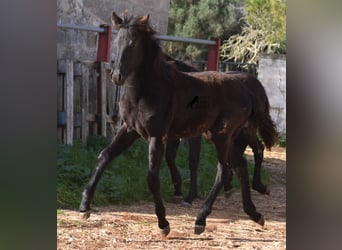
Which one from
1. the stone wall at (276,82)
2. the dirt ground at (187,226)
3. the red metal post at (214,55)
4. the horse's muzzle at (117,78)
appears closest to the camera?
the horse's muzzle at (117,78)

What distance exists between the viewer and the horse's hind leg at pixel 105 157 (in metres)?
4.82

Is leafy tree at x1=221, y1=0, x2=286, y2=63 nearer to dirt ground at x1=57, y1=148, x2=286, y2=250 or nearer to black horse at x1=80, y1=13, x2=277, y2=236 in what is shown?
black horse at x1=80, y1=13, x2=277, y2=236

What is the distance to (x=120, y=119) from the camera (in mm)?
4867

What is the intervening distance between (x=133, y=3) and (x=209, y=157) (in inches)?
47.7

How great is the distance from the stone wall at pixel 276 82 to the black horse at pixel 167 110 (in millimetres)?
65

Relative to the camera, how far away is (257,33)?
5.09 m

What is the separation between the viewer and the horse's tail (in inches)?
196

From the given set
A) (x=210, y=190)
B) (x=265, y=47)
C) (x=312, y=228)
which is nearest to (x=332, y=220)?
(x=312, y=228)

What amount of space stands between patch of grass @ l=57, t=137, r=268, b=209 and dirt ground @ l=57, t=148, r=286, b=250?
0.28 ft

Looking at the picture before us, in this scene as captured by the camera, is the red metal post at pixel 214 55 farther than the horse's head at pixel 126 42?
Yes

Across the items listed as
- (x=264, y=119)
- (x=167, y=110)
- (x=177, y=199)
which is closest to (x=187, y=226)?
(x=177, y=199)

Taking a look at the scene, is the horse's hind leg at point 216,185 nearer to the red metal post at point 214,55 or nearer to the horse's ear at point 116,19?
the red metal post at point 214,55

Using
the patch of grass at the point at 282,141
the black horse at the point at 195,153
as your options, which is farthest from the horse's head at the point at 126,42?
the patch of grass at the point at 282,141

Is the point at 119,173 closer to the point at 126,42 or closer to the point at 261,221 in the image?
the point at 126,42
